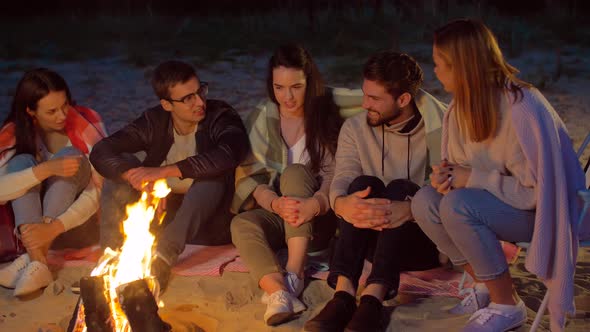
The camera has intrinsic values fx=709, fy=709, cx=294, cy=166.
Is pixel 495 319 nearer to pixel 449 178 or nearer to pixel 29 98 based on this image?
pixel 449 178

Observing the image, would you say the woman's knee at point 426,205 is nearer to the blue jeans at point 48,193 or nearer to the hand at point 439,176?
the hand at point 439,176

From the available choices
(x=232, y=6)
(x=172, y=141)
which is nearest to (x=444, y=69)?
(x=172, y=141)

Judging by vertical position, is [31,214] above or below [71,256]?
above

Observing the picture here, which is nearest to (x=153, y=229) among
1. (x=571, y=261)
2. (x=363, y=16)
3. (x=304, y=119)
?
(x=304, y=119)

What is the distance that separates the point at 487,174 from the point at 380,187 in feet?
2.20

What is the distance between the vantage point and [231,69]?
1166 cm

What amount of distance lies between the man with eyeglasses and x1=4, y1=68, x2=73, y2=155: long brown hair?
44 cm

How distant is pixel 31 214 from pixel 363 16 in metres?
11.1

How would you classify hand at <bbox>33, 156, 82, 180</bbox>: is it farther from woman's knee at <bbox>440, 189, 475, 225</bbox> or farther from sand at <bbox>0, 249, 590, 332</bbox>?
woman's knee at <bbox>440, 189, 475, 225</bbox>

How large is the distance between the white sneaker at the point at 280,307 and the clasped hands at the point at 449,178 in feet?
3.13

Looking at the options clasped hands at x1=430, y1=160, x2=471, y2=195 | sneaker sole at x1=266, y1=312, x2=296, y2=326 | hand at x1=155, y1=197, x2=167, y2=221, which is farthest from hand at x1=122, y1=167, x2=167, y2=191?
clasped hands at x1=430, y1=160, x2=471, y2=195

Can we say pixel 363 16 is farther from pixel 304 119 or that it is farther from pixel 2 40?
pixel 304 119

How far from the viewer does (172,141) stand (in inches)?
176

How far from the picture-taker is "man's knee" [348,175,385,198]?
3693 mm
